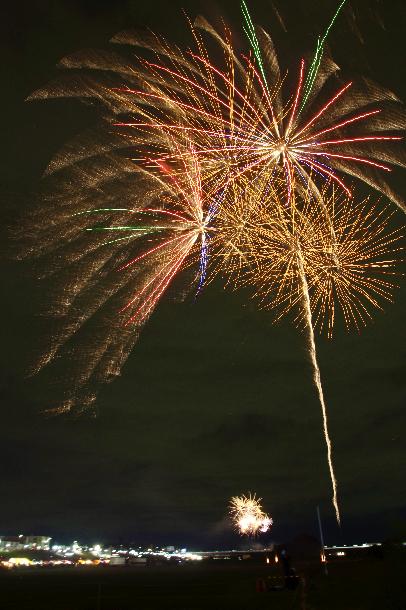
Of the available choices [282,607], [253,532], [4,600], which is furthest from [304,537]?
[282,607]

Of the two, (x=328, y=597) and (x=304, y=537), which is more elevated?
(x=304, y=537)

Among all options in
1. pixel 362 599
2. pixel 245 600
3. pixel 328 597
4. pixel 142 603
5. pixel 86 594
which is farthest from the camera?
pixel 86 594

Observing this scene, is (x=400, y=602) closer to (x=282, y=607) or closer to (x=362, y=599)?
(x=362, y=599)

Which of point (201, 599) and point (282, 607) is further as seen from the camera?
point (201, 599)

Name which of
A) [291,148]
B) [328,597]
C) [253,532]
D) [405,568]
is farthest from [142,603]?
[253,532]

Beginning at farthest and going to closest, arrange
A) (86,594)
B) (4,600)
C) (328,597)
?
(86,594)
(4,600)
(328,597)

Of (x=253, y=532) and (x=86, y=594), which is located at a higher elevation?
(x=253, y=532)

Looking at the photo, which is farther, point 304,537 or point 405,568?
point 304,537

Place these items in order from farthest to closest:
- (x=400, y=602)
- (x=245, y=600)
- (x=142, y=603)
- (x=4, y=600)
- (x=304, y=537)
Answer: (x=304, y=537) → (x=4, y=600) → (x=142, y=603) → (x=245, y=600) → (x=400, y=602)

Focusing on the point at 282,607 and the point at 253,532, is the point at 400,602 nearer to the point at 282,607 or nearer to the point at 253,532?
the point at 282,607
